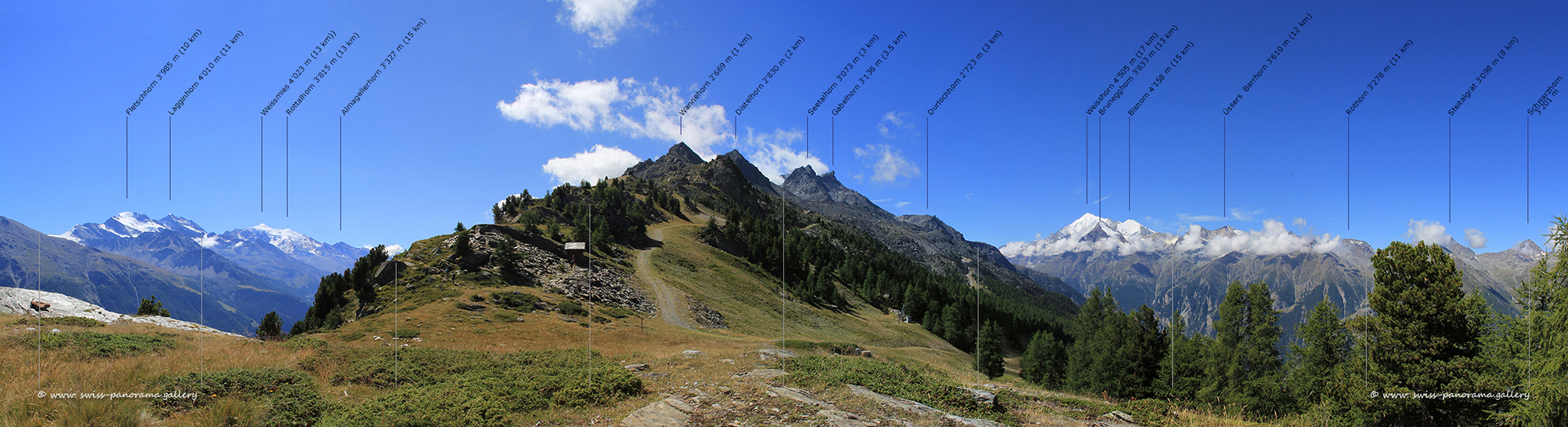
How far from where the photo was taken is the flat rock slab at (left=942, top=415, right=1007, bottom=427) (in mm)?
12914

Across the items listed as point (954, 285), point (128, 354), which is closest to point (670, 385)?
point (128, 354)

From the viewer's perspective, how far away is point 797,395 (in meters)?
15.4

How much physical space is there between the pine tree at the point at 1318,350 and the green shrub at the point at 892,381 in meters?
36.7

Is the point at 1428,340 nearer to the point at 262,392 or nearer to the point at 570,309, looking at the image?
the point at 262,392

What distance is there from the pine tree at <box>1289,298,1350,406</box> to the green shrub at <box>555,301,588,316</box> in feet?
190

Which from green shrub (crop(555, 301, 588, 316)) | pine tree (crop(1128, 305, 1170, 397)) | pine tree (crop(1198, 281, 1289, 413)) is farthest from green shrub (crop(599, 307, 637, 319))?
pine tree (crop(1198, 281, 1289, 413))

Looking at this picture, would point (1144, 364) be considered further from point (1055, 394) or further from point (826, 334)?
point (1055, 394)

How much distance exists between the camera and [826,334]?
224 feet

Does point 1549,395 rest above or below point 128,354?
below

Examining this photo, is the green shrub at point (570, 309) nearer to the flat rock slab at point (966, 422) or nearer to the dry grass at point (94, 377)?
the dry grass at point (94, 377)

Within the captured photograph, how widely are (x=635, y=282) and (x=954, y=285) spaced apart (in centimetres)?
9464

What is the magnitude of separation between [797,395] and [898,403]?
2.79 metres

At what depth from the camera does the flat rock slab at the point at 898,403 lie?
14.0 metres

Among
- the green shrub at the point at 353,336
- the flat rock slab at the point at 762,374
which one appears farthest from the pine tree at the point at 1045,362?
the green shrub at the point at 353,336
